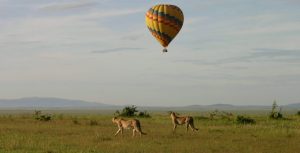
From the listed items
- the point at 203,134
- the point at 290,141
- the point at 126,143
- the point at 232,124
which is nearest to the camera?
the point at 126,143

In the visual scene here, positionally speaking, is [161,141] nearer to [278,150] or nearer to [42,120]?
[278,150]

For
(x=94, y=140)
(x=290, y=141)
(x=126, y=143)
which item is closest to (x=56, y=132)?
(x=94, y=140)

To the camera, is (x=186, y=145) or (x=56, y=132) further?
(x=56, y=132)

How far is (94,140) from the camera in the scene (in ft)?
82.3

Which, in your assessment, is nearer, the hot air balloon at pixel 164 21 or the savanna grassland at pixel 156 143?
the savanna grassland at pixel 156 143

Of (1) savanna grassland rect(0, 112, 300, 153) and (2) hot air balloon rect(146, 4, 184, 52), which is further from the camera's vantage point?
(2) hot air balloon rect(146, 4, 184, 52)

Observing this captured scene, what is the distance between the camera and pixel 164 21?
42.0m

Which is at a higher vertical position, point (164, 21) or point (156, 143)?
point (164, 21)

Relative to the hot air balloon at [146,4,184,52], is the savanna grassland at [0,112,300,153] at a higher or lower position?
lower

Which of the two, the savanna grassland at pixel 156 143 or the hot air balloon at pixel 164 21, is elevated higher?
the hot air balloon at pixel 164 21

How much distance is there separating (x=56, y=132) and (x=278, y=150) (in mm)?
12762

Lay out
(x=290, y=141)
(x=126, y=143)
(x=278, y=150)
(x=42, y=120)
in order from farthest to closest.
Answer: (x=42, y=120)
(x=290, y=141)
(x=126, y=143)
(x=278, y=150)

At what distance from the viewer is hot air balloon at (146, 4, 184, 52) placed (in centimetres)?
4212

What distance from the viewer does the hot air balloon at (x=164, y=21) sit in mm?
42125
